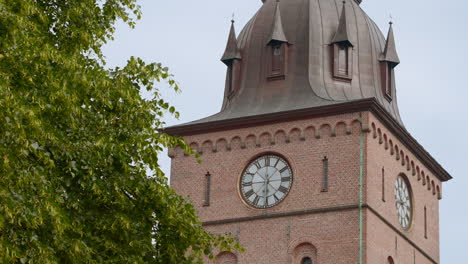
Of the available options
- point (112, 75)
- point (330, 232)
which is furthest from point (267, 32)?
point (112, 75)

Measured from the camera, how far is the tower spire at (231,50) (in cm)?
4388

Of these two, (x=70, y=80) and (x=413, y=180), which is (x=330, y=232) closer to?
(x=413, y=180)

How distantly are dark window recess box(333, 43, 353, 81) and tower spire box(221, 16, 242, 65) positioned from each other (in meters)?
3.17

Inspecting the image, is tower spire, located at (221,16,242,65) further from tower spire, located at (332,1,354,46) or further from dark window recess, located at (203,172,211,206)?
dark window recess, located at (203,172,211,206)

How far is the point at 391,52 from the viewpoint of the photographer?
43.8 m

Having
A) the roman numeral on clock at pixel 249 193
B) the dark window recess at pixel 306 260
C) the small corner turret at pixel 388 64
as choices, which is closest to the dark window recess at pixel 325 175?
the dark window recess at pixel 306 260

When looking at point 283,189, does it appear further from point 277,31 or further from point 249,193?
point 277,31

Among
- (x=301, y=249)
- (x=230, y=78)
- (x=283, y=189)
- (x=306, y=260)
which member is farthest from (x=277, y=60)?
(x=306, y=260)

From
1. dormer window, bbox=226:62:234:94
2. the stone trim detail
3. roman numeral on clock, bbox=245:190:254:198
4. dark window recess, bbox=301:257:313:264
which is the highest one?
dormer window, bbox=226:62:234:94

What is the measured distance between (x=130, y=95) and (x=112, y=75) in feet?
1.88

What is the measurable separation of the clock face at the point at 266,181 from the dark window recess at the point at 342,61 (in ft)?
10.7

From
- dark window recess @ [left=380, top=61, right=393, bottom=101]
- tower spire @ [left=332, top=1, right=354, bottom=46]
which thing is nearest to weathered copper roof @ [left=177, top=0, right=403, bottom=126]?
tower spire @ [left=332, top=1, right=354, bottom=46]

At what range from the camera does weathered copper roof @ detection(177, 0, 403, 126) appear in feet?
140

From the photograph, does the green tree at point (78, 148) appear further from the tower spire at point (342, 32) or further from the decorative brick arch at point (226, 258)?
the tower spire at point (342, 32)
